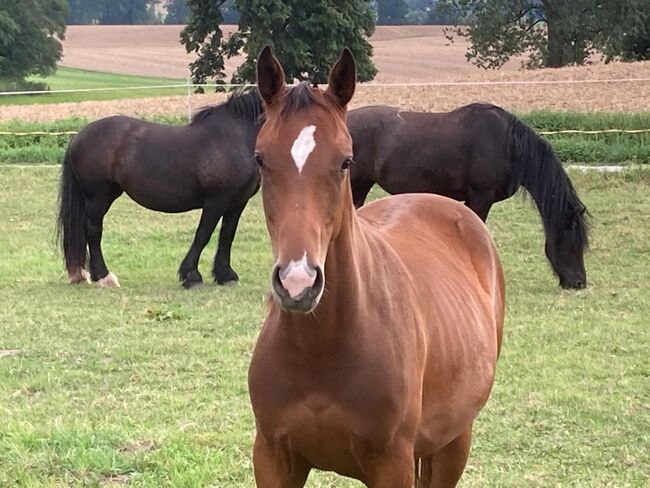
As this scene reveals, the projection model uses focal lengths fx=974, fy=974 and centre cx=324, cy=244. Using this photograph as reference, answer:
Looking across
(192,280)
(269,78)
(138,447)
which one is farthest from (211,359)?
(269,78)

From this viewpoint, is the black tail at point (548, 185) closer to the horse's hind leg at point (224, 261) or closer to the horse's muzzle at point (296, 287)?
the horse's hind leg at point (224, 261)

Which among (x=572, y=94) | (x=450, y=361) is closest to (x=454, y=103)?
(x=572, y=94)

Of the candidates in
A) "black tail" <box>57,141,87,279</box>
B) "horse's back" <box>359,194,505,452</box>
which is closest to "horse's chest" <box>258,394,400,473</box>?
"horse's back" <box>359,194,505,452</box>

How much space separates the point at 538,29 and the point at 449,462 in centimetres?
3456

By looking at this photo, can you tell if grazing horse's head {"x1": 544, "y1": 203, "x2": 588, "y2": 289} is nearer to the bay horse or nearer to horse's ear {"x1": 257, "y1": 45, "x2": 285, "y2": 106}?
the bay horse

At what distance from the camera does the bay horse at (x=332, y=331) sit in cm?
239

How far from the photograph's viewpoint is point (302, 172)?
2.40m

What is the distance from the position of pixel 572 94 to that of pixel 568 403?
55.1 feet

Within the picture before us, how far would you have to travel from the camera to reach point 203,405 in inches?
200

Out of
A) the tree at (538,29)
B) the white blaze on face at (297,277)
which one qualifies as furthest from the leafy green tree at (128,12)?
the white blaze on face at (297,277)

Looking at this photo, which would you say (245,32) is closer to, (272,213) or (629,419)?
(629,419)

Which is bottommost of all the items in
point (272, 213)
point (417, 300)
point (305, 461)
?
point (305, 461)

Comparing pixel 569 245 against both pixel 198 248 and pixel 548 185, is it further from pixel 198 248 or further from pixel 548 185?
pixel 198 248

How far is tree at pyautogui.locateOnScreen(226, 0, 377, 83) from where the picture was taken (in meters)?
30.2
